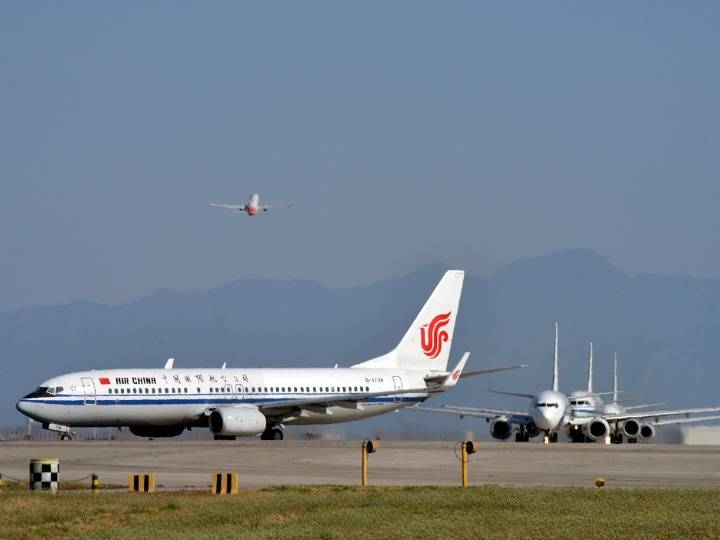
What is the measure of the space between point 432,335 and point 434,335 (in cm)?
17

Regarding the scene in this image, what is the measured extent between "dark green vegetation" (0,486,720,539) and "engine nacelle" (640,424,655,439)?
53883 millimetres

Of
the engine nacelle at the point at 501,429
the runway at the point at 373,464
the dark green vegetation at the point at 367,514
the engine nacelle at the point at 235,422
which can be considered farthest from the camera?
the engine nacelle at the point at 501,429

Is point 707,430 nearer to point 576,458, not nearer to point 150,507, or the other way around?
point 576,458

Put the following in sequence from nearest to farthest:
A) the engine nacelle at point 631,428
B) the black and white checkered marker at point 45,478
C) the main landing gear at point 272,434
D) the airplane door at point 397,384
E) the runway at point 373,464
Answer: the black and white checkered marker at point 45,478 < the runway at point 373,464 < the main landing gear at point 272,434 < the airplane door at point 397,384 < the engine nacelle at point 631,428

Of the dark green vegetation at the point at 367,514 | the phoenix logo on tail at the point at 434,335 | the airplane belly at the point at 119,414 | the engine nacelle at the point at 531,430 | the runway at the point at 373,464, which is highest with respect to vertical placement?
the phoenix logo on tail at the point at 434,335

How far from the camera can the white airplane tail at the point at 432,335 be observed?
77.2 meters

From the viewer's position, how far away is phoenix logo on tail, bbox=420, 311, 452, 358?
7794 cm

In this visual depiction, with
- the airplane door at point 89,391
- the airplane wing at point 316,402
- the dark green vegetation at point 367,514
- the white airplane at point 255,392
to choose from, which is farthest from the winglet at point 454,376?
the dark green vegetation at point 367,514

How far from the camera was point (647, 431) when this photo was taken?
86562 millimetres

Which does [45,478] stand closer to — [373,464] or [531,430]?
[373,464]

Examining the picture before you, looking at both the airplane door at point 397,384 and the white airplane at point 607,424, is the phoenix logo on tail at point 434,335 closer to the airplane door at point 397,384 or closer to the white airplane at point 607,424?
the airplane door at point 397,384

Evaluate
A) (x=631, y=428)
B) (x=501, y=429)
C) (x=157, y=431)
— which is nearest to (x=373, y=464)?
(x=157, y=431)

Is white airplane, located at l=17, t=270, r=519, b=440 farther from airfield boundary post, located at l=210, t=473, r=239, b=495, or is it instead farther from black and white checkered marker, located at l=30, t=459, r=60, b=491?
airfield boundary post, located at l=210, t=473, r=239, b=495

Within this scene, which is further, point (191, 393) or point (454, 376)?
point (454, 376)
